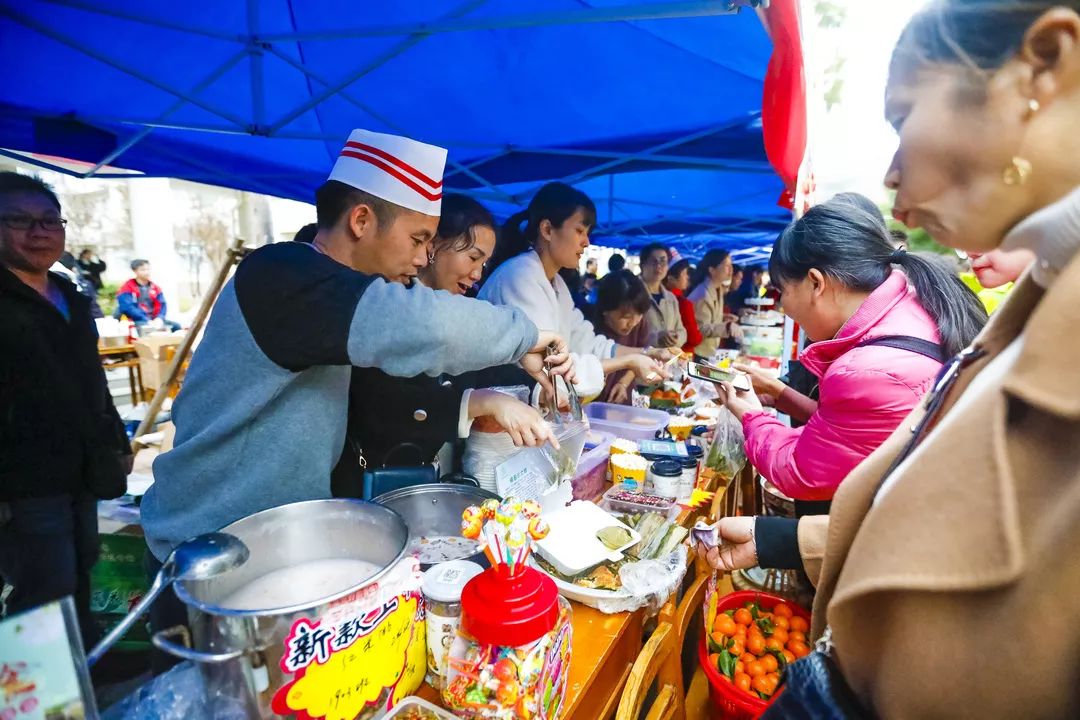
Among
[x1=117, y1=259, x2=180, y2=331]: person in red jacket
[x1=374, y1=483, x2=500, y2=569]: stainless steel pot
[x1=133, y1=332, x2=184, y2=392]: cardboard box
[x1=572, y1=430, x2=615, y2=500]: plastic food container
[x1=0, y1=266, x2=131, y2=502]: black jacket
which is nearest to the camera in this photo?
[x1=374, y1=483, x2=500, y2=569]: stainless steel pot

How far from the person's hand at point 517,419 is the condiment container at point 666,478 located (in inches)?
28.4

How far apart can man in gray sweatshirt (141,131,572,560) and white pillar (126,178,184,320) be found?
785 inches

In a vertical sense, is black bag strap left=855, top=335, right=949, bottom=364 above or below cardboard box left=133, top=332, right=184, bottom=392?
above

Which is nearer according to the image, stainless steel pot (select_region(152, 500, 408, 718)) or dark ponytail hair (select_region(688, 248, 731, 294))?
stainless steel pot (select_region(152, 500, 408, 718))

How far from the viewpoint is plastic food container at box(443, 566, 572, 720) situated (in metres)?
0.92

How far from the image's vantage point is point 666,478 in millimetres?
2143

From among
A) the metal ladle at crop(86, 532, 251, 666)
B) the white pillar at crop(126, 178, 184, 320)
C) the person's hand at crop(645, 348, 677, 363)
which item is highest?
the white pillar at crop(126, 178, 184, 320)

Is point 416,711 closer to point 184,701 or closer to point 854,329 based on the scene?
point 184,701

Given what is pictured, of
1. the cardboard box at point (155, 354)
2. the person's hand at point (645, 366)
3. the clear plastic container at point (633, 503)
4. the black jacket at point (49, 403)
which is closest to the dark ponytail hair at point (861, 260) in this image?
the clear plastic container at point (633, 503)

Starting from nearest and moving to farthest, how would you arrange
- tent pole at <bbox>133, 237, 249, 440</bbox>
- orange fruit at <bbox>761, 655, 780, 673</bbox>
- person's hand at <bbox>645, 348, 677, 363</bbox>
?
orange fruit at <bbox>761, 655, 780, 673</bbox> < person's hand at <bbox>645, 348, 677, 363</bbox> < tent pole at <bbox>133, 237, 249, 440</bbox>

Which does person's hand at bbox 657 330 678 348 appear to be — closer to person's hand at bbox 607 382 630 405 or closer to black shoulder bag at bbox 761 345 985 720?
person's hand at bbox 607 382 630 405

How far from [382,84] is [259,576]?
310 centimetres

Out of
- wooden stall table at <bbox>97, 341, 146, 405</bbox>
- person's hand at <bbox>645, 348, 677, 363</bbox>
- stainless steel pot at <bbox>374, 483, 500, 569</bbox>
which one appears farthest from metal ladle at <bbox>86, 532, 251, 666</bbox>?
wooden stall table at <bbox>97, 341, 146, 405</bbox>

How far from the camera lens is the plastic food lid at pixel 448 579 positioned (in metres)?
1.06
